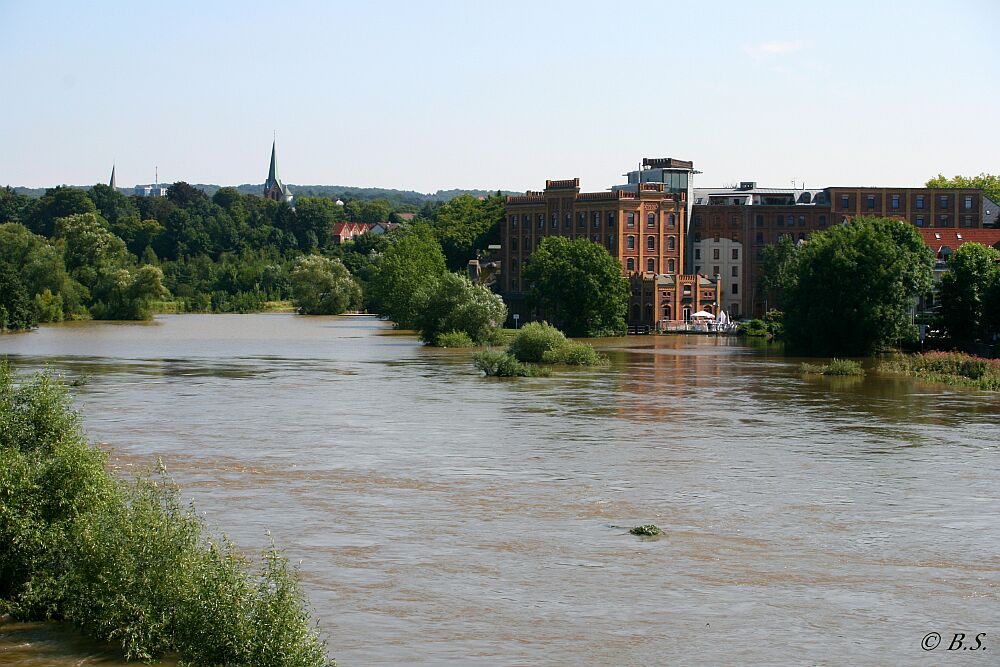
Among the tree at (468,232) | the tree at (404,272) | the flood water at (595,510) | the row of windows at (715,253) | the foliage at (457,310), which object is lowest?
the flood water at (595,510)

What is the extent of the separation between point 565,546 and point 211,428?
21.0m

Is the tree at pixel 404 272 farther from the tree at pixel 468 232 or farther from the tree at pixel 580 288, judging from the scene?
the tree at pixel 468 232

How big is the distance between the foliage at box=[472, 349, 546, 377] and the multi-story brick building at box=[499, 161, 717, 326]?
6202cm

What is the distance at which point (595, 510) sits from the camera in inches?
1157

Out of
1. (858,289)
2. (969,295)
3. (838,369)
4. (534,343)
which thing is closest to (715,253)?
(858,289)

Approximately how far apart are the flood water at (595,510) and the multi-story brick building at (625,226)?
72218 mm

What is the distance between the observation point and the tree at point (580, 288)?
375 feet

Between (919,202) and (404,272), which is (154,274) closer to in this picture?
(404,272)

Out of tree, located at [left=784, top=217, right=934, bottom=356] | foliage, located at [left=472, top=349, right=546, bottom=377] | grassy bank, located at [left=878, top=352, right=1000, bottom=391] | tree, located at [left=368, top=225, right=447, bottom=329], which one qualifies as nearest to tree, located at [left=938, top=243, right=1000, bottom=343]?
tree, located at [left=784, top=217, right=934, bottom=356]

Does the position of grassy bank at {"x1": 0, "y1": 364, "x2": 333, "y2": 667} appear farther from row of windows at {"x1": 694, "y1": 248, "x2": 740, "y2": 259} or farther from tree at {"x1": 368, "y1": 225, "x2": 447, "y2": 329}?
row of windows at {"x1": 694, "y1": 248, "x2": 740, "y2": 259}

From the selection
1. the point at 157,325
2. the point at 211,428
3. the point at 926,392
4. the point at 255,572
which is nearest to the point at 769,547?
the point at 255,572

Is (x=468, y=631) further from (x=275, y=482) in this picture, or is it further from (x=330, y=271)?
(x=330, y=271)

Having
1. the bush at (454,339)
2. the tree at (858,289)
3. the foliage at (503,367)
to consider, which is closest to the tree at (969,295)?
the tree at (858,289)

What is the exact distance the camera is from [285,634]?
16.3 meters
